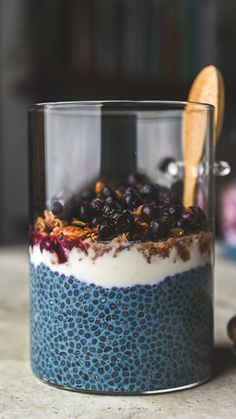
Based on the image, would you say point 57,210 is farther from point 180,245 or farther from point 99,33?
point 99,33

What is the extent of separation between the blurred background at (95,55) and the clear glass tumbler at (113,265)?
1566mm

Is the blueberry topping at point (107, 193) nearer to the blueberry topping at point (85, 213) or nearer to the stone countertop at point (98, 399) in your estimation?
the blueberry topping at point (85, 213)

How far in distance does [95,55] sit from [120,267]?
186 cm

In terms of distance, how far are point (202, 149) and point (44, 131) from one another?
0.18 meters

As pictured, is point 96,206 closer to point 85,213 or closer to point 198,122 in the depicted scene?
point 85,213

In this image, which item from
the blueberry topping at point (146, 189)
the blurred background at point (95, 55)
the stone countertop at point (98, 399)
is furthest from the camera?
the blurred background at point (95, 55)

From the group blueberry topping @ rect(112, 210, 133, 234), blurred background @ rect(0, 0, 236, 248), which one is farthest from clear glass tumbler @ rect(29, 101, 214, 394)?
blurred background @ rect(0, 0, 236, 248)

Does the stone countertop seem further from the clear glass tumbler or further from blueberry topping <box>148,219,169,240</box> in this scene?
blueberry topping <box>148,219,169,240</box>

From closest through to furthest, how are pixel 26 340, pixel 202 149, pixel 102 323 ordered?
pixel 102 323 < pixel 202 149 < pixel 26 340

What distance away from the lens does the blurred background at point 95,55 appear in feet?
7.79

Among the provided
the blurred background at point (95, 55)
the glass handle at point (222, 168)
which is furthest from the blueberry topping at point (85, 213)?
the blurred background at point (95, 55)

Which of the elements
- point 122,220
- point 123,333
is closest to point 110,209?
point 122,220

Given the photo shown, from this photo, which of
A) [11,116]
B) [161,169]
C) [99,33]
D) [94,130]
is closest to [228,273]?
[161,169]

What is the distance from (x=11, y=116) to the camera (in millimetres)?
2611
